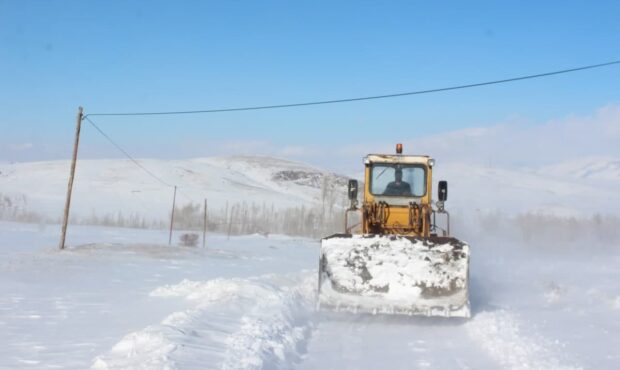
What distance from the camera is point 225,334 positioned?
7.16 meters

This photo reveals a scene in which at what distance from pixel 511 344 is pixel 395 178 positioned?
16.6 ft

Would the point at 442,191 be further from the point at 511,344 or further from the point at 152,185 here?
the point at 152,185

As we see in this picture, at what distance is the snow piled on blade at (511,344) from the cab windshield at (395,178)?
9.83ft

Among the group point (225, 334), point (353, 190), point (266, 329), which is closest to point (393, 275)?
point (353, 190)

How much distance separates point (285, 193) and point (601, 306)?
4480 inches

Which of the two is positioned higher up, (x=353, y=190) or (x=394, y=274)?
(x=353, y=190)

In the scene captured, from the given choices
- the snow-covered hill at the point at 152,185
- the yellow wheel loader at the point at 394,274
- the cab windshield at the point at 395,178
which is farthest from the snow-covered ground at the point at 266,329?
the snow-covered hill at the point at 152,185

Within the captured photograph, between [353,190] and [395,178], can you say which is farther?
[395,178]

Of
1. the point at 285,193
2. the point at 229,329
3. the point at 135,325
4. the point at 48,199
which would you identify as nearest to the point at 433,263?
the point at 229,329

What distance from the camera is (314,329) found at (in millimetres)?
8875

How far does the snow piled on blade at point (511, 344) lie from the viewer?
21.0 feet

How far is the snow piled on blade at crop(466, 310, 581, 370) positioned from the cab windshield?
9.83 ft

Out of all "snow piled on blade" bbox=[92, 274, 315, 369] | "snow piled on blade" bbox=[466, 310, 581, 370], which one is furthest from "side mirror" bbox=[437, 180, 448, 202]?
"snow piled on blade" bbox=[92, 274, 315, 369]

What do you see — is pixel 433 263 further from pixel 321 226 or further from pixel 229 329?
pixel 321 226
